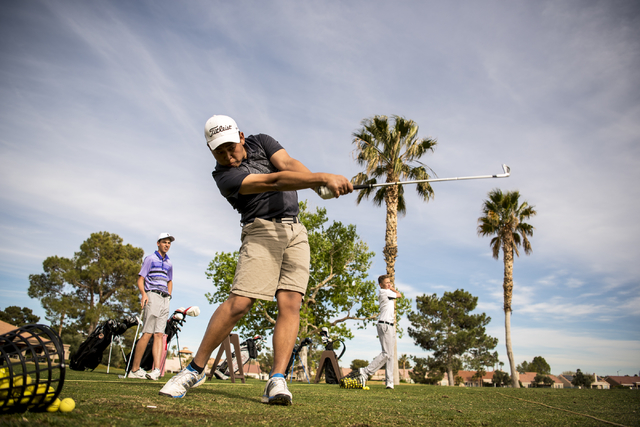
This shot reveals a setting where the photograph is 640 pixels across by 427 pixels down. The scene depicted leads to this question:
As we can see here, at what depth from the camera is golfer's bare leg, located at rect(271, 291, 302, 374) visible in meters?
2.86

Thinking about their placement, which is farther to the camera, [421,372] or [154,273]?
[421,372]

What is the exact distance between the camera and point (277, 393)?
2635mm

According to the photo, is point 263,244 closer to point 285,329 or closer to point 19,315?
point 285,329

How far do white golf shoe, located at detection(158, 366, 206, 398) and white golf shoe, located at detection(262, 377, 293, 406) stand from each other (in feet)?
1.80

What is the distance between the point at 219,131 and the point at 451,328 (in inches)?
1912

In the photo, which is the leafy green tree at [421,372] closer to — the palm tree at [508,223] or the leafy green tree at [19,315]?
the palm tree at [508,223]

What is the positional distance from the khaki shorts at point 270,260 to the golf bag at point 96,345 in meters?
7.39

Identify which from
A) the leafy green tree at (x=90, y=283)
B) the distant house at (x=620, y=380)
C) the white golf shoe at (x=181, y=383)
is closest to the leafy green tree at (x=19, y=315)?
the leafy green tree at (x=90, y=283)

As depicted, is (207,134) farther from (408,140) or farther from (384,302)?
(408,140)

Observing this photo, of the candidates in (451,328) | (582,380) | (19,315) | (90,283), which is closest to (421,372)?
(451,328)

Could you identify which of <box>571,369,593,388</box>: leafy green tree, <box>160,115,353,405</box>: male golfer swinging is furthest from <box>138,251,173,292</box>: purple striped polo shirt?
<box>571,369,593,388</box>: leafy green tree

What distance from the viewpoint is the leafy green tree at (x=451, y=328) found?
4497cm

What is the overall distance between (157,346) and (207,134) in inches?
187

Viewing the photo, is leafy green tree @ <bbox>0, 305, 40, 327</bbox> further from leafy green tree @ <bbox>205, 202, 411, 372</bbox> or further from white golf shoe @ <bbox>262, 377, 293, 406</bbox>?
white golf shoe @ <bbox>262, 377, 293, 406</bbox>
